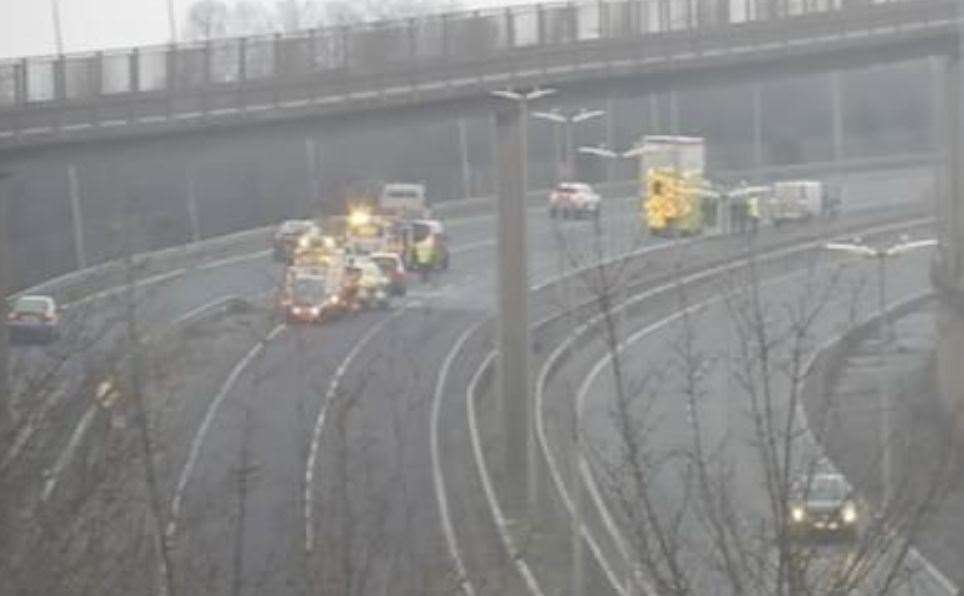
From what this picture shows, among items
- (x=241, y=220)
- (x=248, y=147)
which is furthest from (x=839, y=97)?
(x=248, y=147)

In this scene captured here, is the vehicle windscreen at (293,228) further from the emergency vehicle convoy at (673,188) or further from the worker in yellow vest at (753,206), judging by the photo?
the worker in yellow vest at (753,206)

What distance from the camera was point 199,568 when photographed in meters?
6.31

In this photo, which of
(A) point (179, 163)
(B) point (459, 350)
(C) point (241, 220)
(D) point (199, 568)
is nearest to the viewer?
(D) point (199, 568)

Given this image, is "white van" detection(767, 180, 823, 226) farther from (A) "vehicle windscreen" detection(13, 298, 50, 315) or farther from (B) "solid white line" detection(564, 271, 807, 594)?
(A) "vehicle windscreen" detection(13, 298, 50, 315)

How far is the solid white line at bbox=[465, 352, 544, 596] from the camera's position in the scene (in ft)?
38.8

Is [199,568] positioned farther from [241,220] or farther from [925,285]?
[925,285]

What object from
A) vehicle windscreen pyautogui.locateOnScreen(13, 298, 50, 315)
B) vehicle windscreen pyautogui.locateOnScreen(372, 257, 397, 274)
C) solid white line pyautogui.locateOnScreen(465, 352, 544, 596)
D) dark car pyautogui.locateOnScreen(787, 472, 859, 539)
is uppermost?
dark car pyautogui.locateOnScreen(787, 472, 859, 539)

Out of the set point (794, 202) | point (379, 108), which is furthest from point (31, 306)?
point (794, 202)

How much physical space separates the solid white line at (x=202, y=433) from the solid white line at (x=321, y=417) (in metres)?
0.37

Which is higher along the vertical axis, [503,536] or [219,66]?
[219,66]

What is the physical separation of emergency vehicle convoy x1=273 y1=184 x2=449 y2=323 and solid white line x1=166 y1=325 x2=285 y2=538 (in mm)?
560

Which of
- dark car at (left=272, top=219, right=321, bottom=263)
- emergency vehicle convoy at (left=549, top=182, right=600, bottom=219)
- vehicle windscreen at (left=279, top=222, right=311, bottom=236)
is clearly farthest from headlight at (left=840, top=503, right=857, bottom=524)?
emergency vehicle convoy at (left=549, top=182, right=600, bottom=219)

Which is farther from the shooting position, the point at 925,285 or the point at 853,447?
the point at 925,285

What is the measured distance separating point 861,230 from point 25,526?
2477cm
